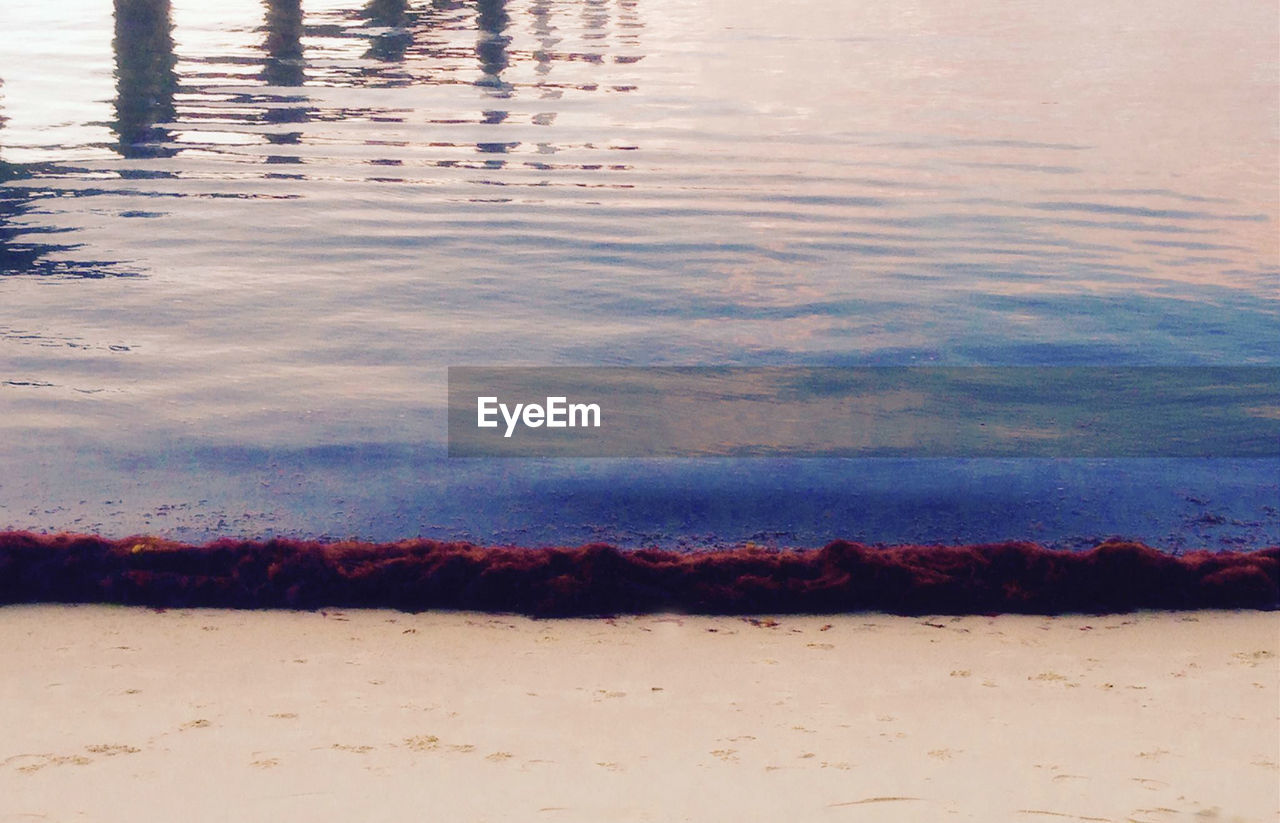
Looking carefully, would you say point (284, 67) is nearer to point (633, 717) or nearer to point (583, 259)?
point (583, 259)

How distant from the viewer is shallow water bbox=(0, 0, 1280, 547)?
3.47 meters

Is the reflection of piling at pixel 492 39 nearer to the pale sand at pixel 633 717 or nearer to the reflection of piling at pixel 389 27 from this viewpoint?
the reflection of piling at pixel 389 27

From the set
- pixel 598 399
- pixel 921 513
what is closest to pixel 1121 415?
pixel 921 513

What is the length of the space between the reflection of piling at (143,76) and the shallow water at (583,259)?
0.05m

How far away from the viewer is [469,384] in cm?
419

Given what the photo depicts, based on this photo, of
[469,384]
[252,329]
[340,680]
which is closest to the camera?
[340,680]

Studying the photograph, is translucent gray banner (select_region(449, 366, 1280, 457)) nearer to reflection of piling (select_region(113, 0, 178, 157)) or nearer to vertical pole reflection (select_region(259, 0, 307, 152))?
vertical pole reflection (select_region(259, 0, 307, 152))

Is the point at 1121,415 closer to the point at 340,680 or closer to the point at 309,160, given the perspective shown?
the point at 340,680

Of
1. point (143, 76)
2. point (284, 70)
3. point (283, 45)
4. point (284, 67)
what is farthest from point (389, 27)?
point (143, 76)

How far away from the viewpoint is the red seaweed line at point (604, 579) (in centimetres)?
282

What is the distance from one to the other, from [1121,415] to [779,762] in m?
2.51

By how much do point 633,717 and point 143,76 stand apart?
30.5ft

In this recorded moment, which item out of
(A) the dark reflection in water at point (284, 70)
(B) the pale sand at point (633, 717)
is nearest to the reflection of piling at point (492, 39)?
(A) the dark reflection in water at point (284, 70)

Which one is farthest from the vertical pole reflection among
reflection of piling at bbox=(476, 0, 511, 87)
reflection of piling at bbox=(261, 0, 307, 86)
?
reflection of piling at bbox=(476, 0, 511, 87)
